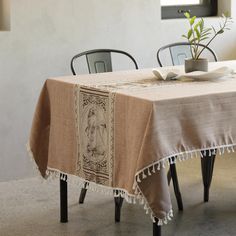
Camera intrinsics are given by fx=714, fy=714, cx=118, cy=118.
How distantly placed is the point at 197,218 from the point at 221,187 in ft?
2.02

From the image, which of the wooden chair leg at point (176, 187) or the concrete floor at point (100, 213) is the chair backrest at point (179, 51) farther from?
the wooden chair leg at point (176, 187)

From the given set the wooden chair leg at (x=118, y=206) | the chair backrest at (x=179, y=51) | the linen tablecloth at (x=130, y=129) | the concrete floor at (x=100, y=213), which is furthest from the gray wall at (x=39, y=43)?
the wooden chair leg at (x=118, y=206)

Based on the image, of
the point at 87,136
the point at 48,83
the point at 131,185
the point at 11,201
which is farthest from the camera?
the point at 11,201

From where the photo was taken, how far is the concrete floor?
3.56 m

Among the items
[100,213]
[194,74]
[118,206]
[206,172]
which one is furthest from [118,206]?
[194,74]

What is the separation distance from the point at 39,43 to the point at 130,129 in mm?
1632

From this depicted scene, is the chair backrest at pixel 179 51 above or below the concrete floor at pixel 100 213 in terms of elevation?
above

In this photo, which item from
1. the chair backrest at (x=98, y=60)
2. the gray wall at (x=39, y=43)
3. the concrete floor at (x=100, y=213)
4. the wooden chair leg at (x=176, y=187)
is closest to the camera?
the concrete floor at (x=100, y=213)

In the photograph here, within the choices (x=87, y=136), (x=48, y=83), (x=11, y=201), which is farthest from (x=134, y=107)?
(x=11, y=201)

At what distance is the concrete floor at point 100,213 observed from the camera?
356 cm

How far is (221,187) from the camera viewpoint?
14.2 feet

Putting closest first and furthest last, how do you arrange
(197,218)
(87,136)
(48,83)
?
1. (87,136)
2. (48,83)
3. (197,218)

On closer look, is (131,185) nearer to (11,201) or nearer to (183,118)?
(183,118)

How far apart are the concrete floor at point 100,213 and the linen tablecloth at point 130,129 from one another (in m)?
0.31
